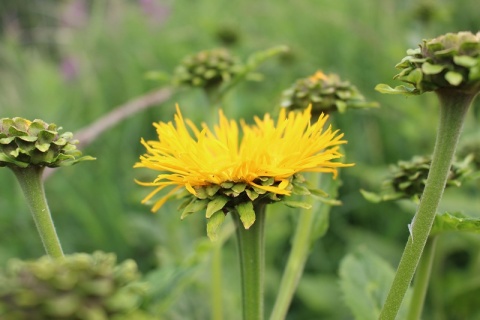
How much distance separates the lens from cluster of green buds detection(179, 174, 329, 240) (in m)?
0.91

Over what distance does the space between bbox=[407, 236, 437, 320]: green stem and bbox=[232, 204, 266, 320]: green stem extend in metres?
0.28

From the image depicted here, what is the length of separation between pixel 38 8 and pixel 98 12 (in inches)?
54.5

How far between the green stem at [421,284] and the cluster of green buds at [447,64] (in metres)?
0.38

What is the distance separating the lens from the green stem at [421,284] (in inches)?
42.9

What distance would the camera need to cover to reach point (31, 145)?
913 millimetres

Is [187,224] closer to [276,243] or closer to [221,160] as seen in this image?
[276,243]

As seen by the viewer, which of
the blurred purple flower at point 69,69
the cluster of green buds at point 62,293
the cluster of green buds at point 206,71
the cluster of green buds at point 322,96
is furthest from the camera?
the blurred purple flower at point 69,69

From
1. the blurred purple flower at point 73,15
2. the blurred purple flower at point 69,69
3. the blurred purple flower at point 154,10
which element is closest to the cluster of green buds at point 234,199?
the blurred purple flower at point 69,69

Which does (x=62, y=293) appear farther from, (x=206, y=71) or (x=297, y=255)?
(x=206, y=71)

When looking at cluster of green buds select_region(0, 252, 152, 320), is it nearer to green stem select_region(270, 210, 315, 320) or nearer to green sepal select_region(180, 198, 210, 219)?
green sepal select_region(180, 198, 210, 219)

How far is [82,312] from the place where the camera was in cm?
53

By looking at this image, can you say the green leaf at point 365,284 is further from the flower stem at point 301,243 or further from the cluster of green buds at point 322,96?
the cluster of green buds at point 322,96

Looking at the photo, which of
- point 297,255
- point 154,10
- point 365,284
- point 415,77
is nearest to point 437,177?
point 415,77

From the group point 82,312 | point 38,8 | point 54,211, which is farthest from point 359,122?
Answer: point 38,8
